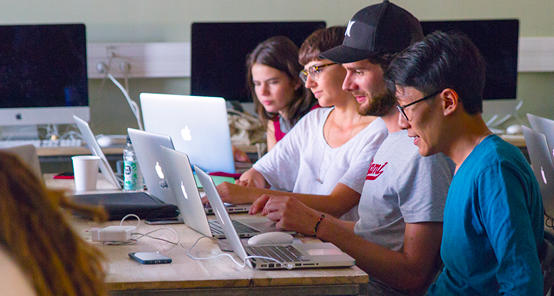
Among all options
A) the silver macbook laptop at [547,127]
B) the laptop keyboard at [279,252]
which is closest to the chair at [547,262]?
the laptop keyboard at [279,252]

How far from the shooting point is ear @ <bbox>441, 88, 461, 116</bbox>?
112 cm

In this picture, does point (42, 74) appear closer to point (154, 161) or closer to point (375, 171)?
point (154, 161)

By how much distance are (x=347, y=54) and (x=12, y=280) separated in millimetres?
1336

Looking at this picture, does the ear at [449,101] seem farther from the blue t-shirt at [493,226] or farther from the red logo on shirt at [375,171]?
the red logo on shirt at [375,171]

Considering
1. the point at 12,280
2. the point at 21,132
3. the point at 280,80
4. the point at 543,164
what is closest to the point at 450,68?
the point at 543,164

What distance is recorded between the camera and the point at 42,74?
2.91 meters

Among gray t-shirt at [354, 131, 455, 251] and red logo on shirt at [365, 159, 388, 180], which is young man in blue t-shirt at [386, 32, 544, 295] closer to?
gray t-shirt at [354, 131, 455, 251]

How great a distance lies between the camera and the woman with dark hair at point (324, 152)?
5.45 feet

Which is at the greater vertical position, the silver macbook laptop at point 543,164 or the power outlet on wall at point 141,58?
the power outlet on wall at point 141,58

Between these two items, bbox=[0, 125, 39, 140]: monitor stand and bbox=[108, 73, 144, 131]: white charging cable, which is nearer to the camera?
bbox=[0, 125, 39, 140]: monitor stand

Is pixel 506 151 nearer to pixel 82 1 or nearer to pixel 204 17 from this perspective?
pixel 204 17

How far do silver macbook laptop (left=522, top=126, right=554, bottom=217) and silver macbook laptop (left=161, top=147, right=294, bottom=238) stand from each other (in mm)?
816

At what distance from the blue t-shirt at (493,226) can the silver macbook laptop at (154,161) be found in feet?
2.32

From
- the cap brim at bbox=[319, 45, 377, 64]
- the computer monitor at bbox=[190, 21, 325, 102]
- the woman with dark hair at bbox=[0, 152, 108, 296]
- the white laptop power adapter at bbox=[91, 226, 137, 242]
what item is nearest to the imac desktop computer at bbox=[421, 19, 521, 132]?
the computer monitor at bbox=[190, 21, 325, 102]
